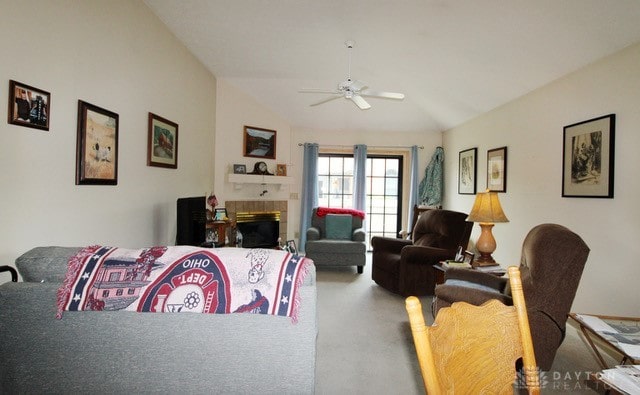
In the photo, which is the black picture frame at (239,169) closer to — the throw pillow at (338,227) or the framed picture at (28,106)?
the throw pillow at (338,227)

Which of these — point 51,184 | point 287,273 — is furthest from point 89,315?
point 51,184

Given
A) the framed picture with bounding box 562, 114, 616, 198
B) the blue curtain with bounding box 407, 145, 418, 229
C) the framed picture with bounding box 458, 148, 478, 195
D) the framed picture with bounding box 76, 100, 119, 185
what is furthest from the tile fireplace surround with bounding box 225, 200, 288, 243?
the framed picture with bounding box 562, 114, 616, 198

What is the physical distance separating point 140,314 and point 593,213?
3.27m

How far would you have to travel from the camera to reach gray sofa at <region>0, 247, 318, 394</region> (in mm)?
1230

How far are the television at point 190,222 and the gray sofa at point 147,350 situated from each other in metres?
2.18

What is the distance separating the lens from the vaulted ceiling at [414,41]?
8.20 feet

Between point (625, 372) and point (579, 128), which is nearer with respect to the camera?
point (625, 372)

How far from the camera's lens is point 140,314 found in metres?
1.26

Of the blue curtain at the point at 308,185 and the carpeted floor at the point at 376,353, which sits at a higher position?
the blue curtain at the point at 308,185

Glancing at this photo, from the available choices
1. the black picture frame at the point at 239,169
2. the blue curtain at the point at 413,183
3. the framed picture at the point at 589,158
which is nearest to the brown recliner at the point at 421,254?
the framed picture at the point at 589,158

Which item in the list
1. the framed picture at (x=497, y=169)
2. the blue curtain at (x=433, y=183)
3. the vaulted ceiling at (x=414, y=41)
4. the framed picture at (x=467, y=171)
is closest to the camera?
the vaulted ceiling at (x=414, y=41)

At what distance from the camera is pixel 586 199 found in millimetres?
2865

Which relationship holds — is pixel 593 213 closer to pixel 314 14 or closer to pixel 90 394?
pixel 314 14

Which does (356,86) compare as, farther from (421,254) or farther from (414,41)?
(421,254)
